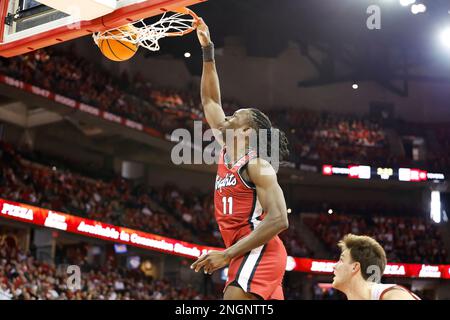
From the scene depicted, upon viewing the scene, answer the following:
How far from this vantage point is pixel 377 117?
25.8 meters

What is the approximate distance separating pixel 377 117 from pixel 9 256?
16.3m

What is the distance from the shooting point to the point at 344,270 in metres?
2.97

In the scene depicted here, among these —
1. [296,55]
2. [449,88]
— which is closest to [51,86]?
[296,55]

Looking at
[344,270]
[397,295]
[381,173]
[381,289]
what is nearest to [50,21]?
[344,270]

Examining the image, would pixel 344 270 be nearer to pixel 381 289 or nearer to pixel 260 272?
pixel 381 289

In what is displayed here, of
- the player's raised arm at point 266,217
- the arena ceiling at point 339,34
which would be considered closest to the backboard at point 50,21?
the player's raised arm at point 266,217

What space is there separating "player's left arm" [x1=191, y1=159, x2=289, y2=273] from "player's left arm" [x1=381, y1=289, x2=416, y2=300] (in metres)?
0.78

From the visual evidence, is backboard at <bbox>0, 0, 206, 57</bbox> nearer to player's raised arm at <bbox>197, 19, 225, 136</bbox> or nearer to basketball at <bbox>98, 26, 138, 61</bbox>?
basketball at <bbox>98, 26, 138, 61</bbox>

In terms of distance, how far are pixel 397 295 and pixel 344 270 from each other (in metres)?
0.39

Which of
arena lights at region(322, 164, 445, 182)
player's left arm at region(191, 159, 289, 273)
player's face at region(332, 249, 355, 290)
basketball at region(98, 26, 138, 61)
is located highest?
arena lights at region(322, 164, 445, 182)

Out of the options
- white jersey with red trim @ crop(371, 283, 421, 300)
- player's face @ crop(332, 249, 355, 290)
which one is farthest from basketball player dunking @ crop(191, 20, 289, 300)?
white jersey with red trim @ crop(371, 283, 421, 300)

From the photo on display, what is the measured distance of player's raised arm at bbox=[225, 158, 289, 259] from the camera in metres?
Result: 3.35
